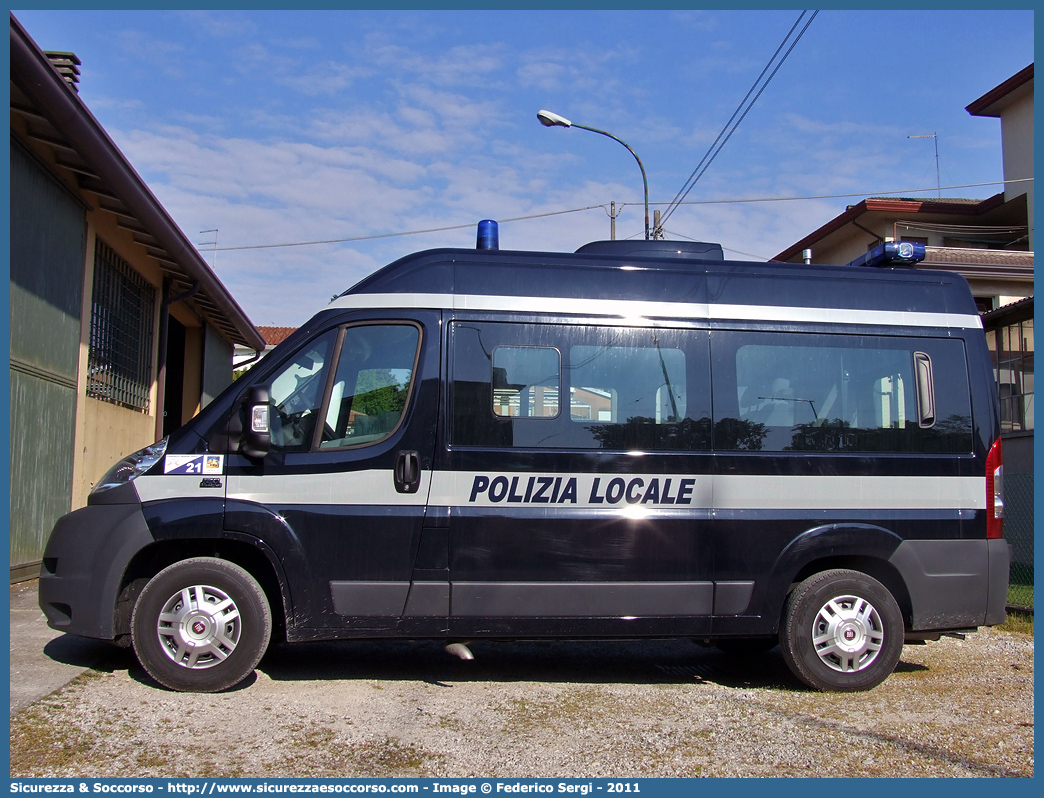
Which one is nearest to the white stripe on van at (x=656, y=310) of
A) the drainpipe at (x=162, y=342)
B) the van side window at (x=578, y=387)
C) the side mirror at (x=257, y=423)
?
the van side window at (x=578, y=387)

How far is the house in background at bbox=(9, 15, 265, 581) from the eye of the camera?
7.84 m

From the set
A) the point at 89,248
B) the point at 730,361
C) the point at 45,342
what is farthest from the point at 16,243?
the point at 730,361

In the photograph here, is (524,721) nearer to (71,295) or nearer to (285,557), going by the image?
(285,557)

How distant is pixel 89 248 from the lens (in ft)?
32.7

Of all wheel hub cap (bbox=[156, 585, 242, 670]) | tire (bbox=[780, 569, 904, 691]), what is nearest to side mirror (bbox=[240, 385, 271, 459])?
wheel hub cap (bbox=[156, 585, 242, 670])

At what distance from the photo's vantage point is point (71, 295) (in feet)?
30.7

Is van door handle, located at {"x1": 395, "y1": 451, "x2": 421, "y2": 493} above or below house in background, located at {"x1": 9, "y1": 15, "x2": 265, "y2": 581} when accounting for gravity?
below

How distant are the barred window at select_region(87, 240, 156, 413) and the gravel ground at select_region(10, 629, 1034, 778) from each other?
5.85 meters

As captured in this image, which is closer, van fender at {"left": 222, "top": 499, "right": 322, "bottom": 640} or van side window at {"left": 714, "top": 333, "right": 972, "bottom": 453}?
van fender at {"left": 222, "top": 499, "right": 322, "bottom": 640}

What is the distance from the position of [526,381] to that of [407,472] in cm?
93

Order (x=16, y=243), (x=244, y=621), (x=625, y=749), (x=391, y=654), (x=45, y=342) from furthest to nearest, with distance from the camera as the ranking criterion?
1. (x=45, y=342)
2. (x=16, y=243)
3. (x=391, y=654)
4. (x=244, y=621)
5. (x=625, y=749)

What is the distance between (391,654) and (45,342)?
492cm

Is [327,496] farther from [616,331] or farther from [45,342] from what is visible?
[45,342]

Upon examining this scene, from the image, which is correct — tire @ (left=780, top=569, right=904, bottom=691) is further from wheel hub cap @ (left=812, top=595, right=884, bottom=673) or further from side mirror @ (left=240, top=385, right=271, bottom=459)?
side mirror @ (left=240, top=385, right=271, bottom=459)
